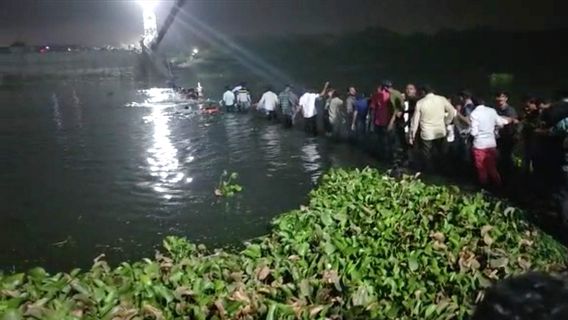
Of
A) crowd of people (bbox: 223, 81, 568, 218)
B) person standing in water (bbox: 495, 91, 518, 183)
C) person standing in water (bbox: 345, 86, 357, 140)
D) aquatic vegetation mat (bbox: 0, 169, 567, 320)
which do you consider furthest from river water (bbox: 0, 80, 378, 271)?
person standing in water (bbox: 495, 91, 518, 183)

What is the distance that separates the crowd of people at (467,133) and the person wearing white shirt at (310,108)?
1.94 meters

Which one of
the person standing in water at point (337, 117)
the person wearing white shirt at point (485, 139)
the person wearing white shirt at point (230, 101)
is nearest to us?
the person wearing white shirt at point (485, 139)

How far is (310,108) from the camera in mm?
18391

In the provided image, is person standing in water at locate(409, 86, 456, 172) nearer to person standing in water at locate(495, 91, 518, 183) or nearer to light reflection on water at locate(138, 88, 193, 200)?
person standing in water at locate(495, 91, 518, 183)

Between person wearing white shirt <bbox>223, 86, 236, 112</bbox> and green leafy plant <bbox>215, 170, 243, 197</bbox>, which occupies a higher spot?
person wearing white shirt <bbox>223, 86, 236, 112</bbox>

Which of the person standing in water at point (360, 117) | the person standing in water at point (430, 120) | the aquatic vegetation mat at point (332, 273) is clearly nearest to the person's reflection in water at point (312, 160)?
the person standing in water at point (360, 117)

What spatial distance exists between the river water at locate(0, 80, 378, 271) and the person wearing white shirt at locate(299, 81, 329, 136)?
406 mm

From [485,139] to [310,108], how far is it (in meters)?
9.13

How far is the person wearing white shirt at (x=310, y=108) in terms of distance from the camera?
18156 millimetres

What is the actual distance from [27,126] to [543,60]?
63854mm

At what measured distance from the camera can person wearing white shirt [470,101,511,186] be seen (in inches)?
379

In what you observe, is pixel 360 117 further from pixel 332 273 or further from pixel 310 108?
pixel 332 273

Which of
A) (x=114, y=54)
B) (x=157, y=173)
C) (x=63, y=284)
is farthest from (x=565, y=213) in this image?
(x=114, y=54)

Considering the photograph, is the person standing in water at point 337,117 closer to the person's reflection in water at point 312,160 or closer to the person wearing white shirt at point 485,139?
the person's reflection in water at point 312,160
